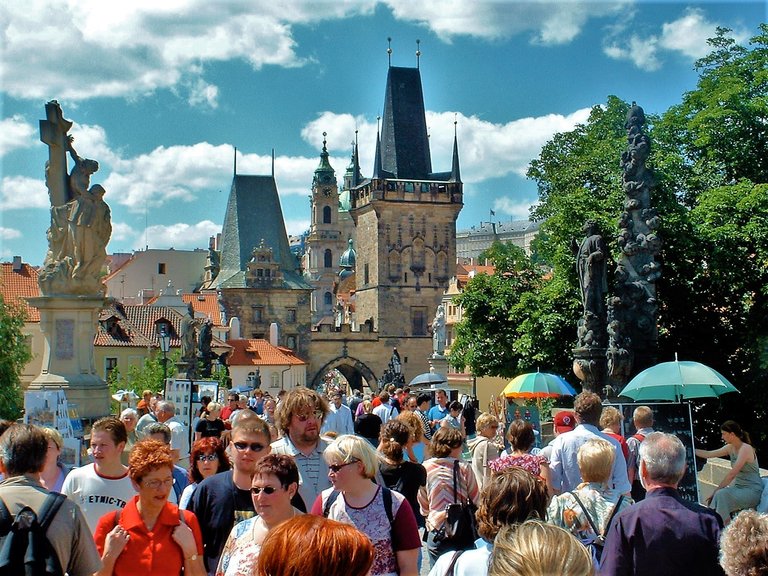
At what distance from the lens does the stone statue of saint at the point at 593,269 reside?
17312mm

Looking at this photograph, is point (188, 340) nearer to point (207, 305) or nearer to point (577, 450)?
point (577, 450)

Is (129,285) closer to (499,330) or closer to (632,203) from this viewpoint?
(499,330)

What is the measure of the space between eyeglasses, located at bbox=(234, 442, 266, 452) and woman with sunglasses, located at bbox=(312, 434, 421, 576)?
52 centimetres

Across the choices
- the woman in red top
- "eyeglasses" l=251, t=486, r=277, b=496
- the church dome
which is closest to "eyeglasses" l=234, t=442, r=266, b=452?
the woman in red top

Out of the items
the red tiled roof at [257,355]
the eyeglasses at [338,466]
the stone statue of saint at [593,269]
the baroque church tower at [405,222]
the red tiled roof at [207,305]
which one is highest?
the baroque church tower at [405,222]

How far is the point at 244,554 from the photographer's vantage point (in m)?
4.61

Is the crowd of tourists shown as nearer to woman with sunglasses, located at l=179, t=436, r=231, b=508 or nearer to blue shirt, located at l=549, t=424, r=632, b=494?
woman with sunglasses, located at l=179, t=436, r=231, b=508

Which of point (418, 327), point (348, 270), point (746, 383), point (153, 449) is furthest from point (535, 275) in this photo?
point (348, 270)

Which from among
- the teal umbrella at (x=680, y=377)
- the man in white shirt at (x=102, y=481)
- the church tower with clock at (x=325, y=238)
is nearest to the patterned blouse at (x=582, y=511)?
the man in white shirt at (x=102, y=481)

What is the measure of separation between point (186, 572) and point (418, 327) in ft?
267

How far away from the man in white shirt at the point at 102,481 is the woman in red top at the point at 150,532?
34.5 inches

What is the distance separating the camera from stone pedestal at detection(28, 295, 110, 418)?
575 inches

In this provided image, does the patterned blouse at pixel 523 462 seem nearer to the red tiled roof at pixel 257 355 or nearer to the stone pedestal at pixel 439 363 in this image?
the stone pedestal at pixel 439 363

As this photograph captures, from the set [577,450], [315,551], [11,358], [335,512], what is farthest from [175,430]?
[11,358]
